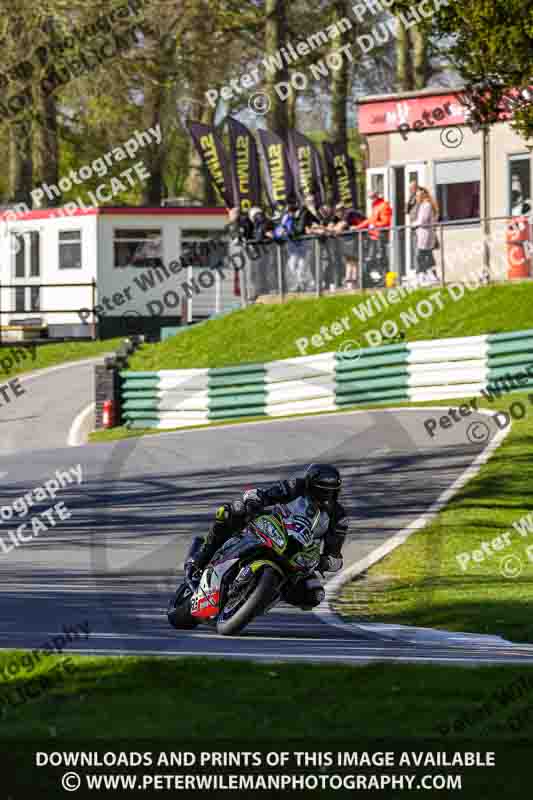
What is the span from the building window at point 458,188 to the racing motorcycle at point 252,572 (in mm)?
21101

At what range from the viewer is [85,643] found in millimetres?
9109

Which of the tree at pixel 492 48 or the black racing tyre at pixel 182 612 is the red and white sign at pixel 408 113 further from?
the black racing tyre at pixel 182 612

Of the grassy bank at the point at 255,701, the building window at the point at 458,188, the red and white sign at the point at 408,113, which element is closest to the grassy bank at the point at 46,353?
the red and white sign at the point at 408,113

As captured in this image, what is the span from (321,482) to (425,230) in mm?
16739

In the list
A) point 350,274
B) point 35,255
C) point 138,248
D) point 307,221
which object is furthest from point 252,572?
point 35,255

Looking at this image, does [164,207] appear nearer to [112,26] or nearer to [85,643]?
[112,26]

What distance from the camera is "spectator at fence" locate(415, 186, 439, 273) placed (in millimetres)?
26453

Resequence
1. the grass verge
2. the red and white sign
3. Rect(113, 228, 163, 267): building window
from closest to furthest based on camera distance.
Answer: the grass verge
the red and white sign
Rect(113, 228, 163, 267): building window

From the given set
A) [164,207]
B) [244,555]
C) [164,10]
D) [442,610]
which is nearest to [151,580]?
[442,610]

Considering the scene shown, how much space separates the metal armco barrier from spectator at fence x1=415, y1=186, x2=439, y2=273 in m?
2.50

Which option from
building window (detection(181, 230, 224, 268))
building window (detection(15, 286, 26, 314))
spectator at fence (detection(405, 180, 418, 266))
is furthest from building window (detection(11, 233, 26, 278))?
spectator at fence (detection(405, 180, 418, 266))

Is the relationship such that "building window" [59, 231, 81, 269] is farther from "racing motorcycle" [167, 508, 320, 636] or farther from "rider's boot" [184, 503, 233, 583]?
"racing motorcycle" [167, 508, 320, 636]

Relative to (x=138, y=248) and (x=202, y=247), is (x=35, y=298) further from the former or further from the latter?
(x=202, y=247)

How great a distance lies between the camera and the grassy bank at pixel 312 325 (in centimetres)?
2622
